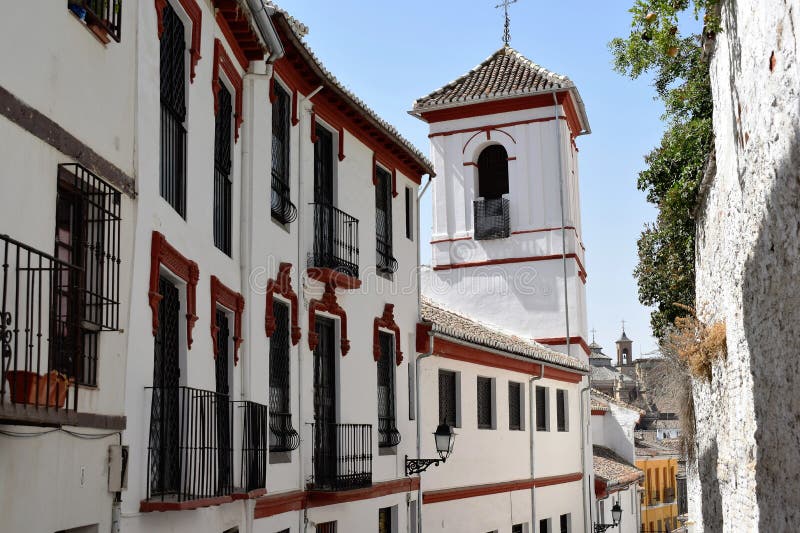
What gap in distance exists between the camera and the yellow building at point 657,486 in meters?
51.8

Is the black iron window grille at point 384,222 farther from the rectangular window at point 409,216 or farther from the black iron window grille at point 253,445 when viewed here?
the black iron window grille at point 253,445

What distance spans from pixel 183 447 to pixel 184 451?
47 cm

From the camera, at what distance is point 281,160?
1330 centimetres

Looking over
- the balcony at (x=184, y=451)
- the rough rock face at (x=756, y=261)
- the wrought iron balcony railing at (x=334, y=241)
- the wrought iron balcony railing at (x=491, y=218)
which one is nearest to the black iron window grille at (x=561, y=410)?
the wrought iron balcony railing at (x=491, y=218)

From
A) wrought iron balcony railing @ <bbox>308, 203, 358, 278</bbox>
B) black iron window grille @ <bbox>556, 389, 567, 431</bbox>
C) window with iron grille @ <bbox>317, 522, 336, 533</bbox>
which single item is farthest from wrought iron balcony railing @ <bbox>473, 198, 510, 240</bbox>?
window with iron grille @ <bbox>317, 522, 336, 533</bbox>

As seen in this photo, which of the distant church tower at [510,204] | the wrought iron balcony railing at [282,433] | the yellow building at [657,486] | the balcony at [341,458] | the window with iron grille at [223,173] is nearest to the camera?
the window with iron grille at [223,173]

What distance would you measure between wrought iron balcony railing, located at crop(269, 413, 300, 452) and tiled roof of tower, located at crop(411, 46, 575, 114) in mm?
16733

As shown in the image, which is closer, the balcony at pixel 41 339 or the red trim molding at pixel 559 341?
the balcony at pixel 41 339

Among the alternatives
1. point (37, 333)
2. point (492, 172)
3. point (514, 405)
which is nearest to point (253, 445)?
point (37, 333)

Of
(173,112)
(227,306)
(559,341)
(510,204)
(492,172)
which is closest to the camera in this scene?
(173,112)

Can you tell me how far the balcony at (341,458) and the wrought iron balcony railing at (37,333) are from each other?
705 centimetres

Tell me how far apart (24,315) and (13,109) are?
1.16 m

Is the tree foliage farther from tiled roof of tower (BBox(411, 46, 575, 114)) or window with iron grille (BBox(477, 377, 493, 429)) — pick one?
tiled roof of tower (BBox(411, 46, 575, 114))

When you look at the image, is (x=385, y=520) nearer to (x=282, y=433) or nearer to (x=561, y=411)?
(x=282, y=433)
